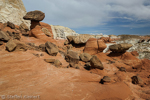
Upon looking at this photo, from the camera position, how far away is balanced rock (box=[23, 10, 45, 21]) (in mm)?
11508

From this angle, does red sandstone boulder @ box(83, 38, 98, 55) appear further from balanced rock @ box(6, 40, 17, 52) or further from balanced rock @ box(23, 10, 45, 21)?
balanced rock @ box(6, 40, 17, 52)

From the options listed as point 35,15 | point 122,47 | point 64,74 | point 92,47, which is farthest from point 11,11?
point 122,47

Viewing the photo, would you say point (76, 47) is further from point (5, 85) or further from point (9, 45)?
point (5, 85)

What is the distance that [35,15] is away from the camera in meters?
11.7

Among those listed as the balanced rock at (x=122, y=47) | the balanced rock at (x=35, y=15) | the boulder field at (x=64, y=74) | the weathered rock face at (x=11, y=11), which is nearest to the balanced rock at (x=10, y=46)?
the boulder field at (x=64, y=74)

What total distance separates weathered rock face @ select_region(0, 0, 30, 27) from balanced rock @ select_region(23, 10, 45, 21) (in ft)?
26.8

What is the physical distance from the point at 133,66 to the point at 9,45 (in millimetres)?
11421

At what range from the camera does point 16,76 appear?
11.1ft

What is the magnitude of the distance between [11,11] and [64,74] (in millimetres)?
21009

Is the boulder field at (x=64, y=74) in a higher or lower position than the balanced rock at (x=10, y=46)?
lower

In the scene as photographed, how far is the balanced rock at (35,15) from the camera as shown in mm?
11508

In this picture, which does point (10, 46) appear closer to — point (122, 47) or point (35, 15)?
Result: point (35, 15)

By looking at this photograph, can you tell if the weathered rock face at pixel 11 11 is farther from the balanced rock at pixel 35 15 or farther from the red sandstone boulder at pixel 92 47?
the red sandstone boulder at pixel 92 47

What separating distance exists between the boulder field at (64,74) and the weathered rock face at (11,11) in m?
6.79
